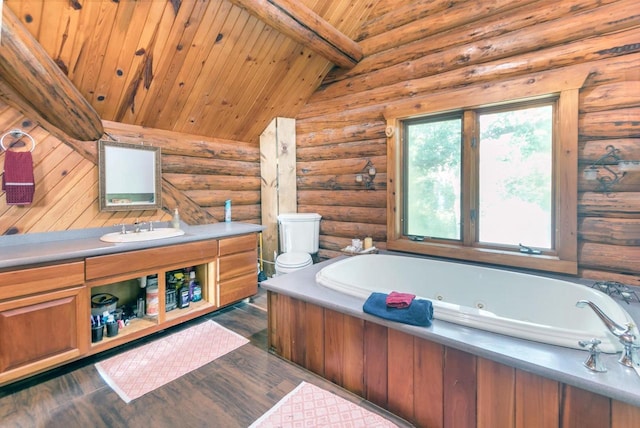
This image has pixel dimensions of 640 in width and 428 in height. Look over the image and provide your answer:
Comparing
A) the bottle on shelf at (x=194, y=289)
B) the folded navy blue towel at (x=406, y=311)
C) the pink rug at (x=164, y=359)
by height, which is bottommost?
the pink rug at (x=164, y=359)

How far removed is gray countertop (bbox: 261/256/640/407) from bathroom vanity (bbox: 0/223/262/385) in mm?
1417

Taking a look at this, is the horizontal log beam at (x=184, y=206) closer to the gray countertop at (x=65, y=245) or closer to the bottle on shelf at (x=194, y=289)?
the gray countertop at (x=65, y=245)

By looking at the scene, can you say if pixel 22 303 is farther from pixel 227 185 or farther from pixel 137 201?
pixel 227 185

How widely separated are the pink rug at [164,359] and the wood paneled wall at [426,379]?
1.81 feet

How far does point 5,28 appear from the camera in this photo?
1.69 m

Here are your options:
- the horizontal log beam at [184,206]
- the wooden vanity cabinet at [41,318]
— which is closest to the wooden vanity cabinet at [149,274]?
the wooden vanity cabinet at [41,318]

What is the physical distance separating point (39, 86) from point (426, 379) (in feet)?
9.66

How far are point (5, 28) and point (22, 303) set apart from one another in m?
1.58

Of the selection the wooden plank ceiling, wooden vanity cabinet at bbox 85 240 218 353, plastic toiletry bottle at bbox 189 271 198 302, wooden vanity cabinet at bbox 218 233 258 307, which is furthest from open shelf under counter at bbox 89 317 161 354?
the wooden plank ceiling

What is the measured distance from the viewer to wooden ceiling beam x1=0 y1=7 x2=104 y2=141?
1750 millimetres

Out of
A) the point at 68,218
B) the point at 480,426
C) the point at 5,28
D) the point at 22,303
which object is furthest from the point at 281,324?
the point at 5,28

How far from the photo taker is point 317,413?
1.58 meters

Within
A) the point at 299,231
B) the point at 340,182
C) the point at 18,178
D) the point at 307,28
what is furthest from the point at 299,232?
the point at 18,178

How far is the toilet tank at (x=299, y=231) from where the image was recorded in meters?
3.46
